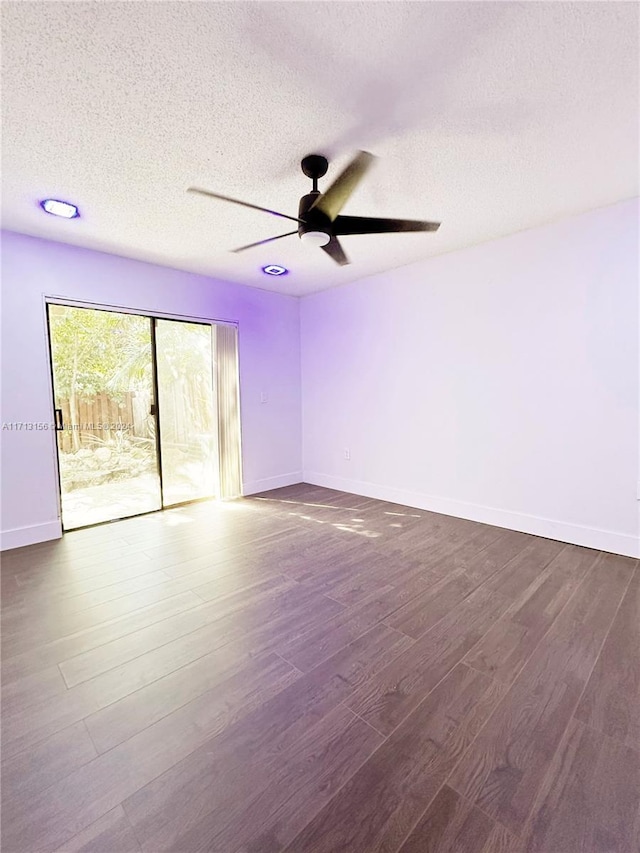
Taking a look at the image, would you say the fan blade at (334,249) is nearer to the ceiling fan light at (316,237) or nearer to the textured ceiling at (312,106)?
the ceiling fan light at (316,237)

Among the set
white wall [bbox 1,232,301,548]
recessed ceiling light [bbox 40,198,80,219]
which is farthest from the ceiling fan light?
white wall [bbox 1,232,301,548]

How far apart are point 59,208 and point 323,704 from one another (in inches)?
128

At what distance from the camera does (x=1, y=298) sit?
2855 mm

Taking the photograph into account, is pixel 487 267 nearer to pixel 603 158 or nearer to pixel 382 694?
pixel 603 158

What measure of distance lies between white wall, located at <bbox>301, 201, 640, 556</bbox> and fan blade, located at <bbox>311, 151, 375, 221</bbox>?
1261 millimetres

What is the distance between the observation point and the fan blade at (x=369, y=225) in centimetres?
199

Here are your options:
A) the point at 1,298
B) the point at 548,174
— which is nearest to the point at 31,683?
the point at 1,298

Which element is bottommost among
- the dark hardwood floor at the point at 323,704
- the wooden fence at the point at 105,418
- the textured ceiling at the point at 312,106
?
the dark hardwood floor at the point at 323,704

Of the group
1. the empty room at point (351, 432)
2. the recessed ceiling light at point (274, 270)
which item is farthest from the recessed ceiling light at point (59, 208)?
the recessed ceiling light at point (274, 270)

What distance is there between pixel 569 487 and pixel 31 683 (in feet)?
11.5

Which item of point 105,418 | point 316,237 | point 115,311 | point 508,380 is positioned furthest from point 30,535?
point 508,380

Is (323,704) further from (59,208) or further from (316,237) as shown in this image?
(59,208)

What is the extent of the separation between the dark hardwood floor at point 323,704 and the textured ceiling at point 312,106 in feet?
8.13

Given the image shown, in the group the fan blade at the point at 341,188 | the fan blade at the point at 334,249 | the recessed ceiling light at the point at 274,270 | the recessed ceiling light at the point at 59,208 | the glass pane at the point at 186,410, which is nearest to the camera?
the fan blade at the point at 341,188
